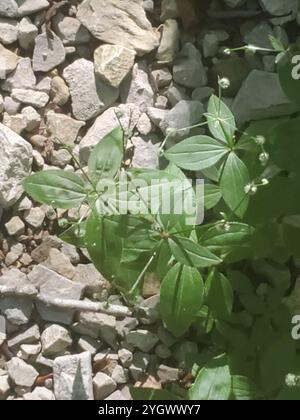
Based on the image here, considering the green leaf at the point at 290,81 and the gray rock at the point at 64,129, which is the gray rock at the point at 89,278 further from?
the green leaf at the point at 290,81

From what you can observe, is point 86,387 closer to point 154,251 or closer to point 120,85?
point 154,251

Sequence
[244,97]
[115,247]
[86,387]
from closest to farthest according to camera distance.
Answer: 1. [115,247]
2. [86,387]
3. [244,97]

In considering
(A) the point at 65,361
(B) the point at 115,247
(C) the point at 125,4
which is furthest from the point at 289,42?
(A) the point at 65,361

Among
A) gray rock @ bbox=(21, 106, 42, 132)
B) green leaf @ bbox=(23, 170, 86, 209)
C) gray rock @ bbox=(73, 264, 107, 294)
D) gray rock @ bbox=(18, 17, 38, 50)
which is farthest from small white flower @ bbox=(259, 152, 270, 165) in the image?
gray rock @ bbox=(18, 17, 38, 50)

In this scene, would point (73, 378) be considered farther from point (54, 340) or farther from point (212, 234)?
point (212, 234)

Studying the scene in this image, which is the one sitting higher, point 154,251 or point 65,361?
point 154,251

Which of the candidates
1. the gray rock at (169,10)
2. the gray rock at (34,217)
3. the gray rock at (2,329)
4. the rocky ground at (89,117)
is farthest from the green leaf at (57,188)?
the gray rock at (169,10)

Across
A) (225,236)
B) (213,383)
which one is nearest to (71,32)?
(225,236)
